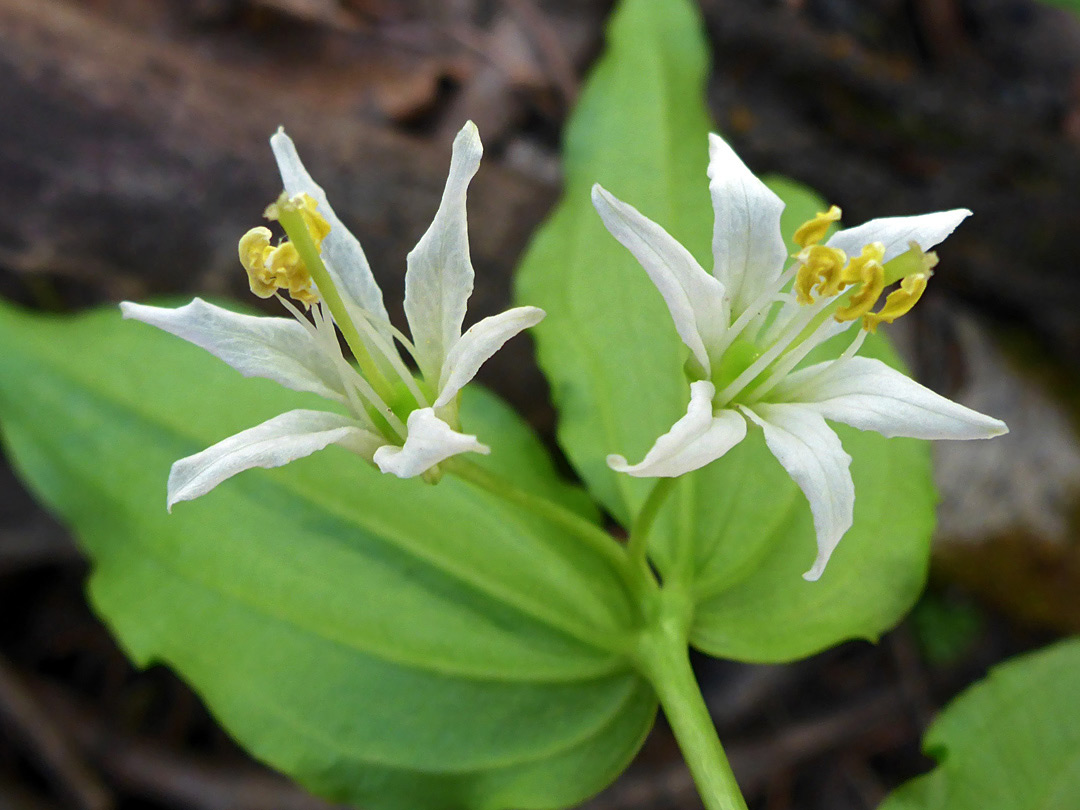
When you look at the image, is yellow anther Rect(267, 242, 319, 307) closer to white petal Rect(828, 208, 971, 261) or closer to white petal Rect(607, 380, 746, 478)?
white petal Rect(607, 380, 746, 478)

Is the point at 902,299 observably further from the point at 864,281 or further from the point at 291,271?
the point at 291,271

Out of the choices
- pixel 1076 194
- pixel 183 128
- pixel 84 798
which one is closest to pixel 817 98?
pixel 1076 194

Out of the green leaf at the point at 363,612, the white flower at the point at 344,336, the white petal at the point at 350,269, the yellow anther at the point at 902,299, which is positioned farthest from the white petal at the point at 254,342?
the yellow anther at the point at 902,299

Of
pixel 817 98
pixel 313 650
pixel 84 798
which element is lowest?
pixel 84 798

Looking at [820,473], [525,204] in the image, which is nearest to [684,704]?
[820,473]

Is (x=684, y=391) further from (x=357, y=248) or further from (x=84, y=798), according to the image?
(x=84, y=798)

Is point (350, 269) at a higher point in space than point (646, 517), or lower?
higher

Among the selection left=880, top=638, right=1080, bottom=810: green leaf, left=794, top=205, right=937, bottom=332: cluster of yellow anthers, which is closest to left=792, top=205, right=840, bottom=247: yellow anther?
left=794, top=205, right=937, bottom=332: cluster of yellow anthers

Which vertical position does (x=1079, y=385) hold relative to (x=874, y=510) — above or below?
below

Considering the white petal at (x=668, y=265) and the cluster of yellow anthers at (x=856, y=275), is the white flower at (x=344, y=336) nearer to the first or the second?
the white petal at (x=668, y=265)
